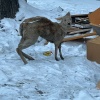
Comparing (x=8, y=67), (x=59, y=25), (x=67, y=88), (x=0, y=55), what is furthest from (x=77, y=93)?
(x=0, y=55)

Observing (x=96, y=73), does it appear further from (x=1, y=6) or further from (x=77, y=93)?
(x=1, y=6)

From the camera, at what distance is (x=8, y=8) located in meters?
9.08

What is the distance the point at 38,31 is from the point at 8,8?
10.2 feet

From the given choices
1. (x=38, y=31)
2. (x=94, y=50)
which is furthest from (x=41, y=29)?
(x=94, y=50)

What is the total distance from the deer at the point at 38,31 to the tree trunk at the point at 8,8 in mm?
2825

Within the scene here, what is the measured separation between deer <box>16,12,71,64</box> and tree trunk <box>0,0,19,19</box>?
2825 millimetres

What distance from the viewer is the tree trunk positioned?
8938 millimetres

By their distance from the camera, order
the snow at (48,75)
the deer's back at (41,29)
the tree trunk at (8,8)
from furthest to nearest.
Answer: the tree trunk at (8,8) < the deer's back at (41,29) < the snow at (48,75)

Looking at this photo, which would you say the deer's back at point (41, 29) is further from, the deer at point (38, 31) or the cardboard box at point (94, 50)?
the cardboard box at point (94, 50)

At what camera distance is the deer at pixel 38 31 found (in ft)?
20.2

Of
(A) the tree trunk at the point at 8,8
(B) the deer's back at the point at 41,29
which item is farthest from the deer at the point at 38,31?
(A) the tree trunk at the point at 8,8

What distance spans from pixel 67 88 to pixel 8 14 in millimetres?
4763

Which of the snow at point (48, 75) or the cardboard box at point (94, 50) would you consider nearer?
the snow at point (48, 75)

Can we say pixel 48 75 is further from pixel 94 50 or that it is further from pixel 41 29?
pixel 94 50
